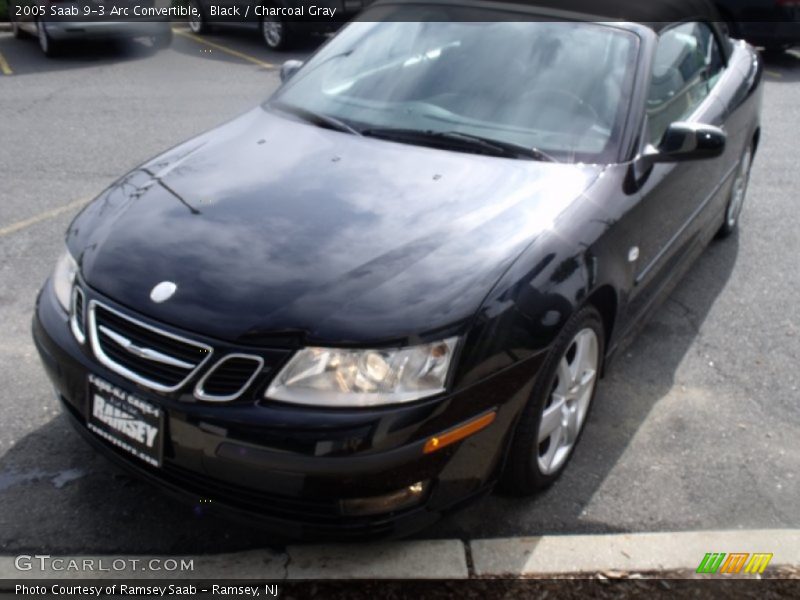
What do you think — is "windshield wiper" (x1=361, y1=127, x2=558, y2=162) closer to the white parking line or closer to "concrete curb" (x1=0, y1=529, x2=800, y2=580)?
"concrete curb" (x1=0, y1=529, x2=800, y2=580)

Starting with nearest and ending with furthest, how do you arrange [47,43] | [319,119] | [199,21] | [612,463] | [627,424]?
[612,463]
[627,424]
[319,119]
[47,43]
[199,21]

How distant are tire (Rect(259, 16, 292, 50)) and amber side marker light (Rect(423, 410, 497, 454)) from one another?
9694mm

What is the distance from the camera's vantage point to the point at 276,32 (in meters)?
11.6

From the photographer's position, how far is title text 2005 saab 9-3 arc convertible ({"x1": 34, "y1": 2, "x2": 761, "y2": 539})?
8.04 feet

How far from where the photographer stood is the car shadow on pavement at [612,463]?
9.88 ft

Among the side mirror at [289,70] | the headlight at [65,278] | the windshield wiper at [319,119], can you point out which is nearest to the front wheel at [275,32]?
the side mirror at [289,70]

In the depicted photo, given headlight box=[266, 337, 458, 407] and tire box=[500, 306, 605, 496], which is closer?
headlight box=[266, 337, 458, 407]

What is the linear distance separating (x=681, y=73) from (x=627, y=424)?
66.2 inches

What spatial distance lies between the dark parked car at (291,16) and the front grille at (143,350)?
9.29 meters

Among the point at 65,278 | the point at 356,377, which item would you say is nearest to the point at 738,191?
the point at 356,377

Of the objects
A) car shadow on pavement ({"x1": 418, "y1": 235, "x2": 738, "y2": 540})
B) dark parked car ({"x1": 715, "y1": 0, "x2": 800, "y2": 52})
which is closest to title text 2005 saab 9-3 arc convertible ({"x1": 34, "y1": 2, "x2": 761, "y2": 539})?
car shadow on pavement ({"x1": 418, "y1": 235, "x2": 738, "y2": 540})

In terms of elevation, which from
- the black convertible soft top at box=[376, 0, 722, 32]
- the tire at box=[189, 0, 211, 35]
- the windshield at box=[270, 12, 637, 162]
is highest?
the black convertible soft top at box=[376, 0, 722, 32]

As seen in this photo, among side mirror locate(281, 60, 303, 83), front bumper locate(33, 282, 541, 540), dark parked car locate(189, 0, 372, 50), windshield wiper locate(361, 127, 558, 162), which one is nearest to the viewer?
front bumper locate(33, 282, 541, 540)

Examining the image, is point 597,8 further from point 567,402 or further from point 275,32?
point 275,32
